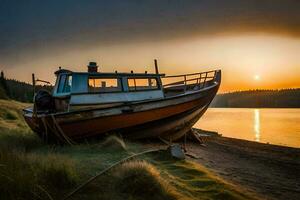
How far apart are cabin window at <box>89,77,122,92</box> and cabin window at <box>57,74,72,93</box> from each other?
1.02 metres

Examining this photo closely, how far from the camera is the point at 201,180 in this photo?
7.09 meters

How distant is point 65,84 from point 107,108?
8.89 feet

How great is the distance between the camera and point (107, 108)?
11969 millimetres

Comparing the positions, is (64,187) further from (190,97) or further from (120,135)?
(190,97)

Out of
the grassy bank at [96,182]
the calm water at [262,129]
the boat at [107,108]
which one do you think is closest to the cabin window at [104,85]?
the boat at [107,108]

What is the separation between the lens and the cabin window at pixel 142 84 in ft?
46.2

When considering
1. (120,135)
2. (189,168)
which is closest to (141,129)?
(120,135)

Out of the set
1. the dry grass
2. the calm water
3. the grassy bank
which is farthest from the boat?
the calm water

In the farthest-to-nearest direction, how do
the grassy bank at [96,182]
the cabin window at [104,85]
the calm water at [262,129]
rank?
the calm water at [262,129] → the cabin window at [104,85] → the grassy bank at [96,182]

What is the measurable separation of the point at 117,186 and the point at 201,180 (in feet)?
7.70

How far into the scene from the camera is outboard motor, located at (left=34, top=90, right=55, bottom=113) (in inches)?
497

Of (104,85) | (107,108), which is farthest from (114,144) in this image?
(104,85)

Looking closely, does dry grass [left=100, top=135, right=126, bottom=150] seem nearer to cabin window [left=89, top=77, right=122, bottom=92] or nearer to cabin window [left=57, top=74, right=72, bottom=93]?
cabin window [left=89, top=77, right=122, bottom=92]

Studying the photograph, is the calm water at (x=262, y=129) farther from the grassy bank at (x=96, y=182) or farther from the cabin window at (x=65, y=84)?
the grassy bank at (x=96, y=182)
